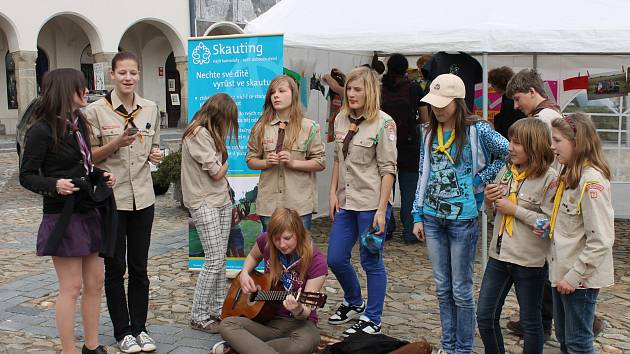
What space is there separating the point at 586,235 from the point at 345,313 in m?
2.11

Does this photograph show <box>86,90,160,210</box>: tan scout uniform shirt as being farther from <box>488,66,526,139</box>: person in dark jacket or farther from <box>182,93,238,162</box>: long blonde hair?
<box>488,66,526,139</box>: person in dark jacket

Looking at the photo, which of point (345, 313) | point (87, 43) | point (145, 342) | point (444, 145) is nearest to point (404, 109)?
point (345, 313)

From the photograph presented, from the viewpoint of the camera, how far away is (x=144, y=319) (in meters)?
4.44

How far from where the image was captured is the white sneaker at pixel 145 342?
4.29m

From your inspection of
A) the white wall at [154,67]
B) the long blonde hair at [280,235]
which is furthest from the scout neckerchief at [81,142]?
the white wall at [154,67]

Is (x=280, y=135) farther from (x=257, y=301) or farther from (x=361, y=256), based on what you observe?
(x=257, y=301)

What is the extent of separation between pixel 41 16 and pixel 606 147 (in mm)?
18077

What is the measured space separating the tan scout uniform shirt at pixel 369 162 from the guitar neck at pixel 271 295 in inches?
29.5

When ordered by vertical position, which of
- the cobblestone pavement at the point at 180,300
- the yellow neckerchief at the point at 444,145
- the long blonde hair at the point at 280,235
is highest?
the yellow neckerchief at the point at 444,145

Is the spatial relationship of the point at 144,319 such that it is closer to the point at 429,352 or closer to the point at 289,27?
the point at 429,352

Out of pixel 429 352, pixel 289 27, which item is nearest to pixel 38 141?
pixel 429 352

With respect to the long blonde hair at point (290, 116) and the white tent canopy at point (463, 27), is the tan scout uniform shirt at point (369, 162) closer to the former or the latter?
the long blonde hair at point (290, 116)

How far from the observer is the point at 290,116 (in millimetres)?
4793

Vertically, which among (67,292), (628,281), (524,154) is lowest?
(628,281)
